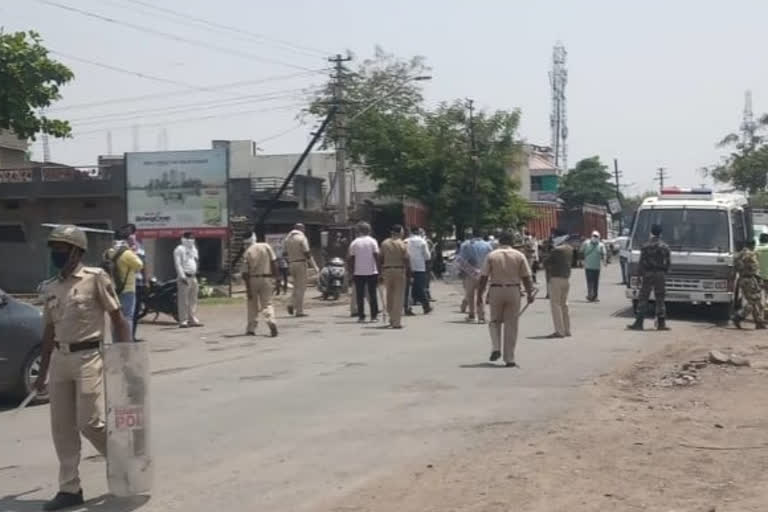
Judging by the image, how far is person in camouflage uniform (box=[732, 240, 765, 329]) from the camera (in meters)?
20.3

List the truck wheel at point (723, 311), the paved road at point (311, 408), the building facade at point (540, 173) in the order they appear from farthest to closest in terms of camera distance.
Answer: the building facade at point (540, 173), the truck wheel at point (723, 311), the paved road at point (311, 408)

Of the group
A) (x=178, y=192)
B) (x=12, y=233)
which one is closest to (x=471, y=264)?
(x=178, y=192)

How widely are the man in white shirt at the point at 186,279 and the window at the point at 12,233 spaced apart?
2252 cm

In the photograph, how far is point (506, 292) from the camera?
46.2ft

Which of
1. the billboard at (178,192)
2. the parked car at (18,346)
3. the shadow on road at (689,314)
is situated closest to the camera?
the parked car at (18,346)

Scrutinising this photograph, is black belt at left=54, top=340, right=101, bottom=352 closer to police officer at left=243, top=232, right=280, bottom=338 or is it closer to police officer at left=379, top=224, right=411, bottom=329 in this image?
police officer at left=243, top=232, right=280, bottom=338

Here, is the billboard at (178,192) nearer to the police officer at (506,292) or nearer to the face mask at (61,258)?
the police officer at (506,292)

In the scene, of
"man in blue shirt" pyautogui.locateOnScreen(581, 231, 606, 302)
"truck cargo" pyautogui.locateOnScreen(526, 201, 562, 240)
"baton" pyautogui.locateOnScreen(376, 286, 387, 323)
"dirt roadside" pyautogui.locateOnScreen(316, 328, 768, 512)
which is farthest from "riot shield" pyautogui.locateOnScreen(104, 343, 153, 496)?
"truck cargo" pyautogui.locateOnScreen(526, 201, 562, 240)

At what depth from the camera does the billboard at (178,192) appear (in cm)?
3080

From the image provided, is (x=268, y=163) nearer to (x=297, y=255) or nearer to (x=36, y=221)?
(x=36, y=221)

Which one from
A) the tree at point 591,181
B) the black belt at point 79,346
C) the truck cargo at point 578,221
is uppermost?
the tree at point 591,181

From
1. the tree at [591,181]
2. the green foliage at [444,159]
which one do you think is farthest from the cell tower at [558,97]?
the green foliage at [444,159]

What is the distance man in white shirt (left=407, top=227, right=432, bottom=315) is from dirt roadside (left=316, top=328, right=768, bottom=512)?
436 inches

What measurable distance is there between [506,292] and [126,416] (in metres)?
7.48
